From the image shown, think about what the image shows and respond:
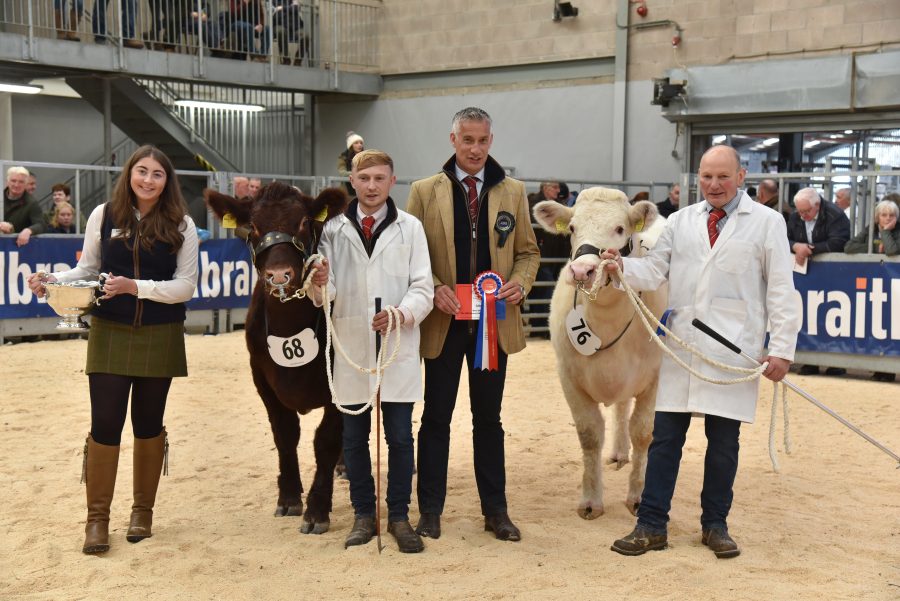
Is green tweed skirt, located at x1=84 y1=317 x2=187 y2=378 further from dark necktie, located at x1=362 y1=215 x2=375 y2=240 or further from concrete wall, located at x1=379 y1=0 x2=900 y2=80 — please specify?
concrete wall, located at x1=379 y1=0 x2=900 y2=80

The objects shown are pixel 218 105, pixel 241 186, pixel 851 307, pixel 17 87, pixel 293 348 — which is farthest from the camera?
pixel 218 105

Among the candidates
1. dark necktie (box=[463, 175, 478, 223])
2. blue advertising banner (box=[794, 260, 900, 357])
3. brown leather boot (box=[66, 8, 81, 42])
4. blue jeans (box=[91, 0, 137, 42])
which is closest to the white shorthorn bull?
dark necktie (box=[463, 175, 478, 223])

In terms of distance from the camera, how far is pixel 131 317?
4.62m

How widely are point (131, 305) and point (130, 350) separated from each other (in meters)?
0.21

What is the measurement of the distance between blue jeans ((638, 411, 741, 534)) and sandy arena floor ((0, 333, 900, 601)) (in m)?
0.20

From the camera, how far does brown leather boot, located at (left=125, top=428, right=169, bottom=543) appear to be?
15.8 feet

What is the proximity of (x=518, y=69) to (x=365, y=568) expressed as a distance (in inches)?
552

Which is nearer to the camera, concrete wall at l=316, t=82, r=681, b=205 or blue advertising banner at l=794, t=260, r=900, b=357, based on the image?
blue advertising banner at l=794, t=260, r=900, b=357

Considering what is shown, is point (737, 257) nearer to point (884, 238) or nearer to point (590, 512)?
point (590, 512)

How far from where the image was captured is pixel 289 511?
527 cm

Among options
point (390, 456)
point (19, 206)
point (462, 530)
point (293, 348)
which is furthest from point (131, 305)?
point (19, 206)

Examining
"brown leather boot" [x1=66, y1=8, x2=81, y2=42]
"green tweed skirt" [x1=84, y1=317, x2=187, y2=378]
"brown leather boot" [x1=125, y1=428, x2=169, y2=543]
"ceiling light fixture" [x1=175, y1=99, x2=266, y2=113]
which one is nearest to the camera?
"green tweed skirt" [x1=84, y1=317, x2=187, y2=378]

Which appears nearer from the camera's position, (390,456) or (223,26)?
(390,456)

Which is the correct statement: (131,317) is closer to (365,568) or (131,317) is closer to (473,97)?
(365,568)
